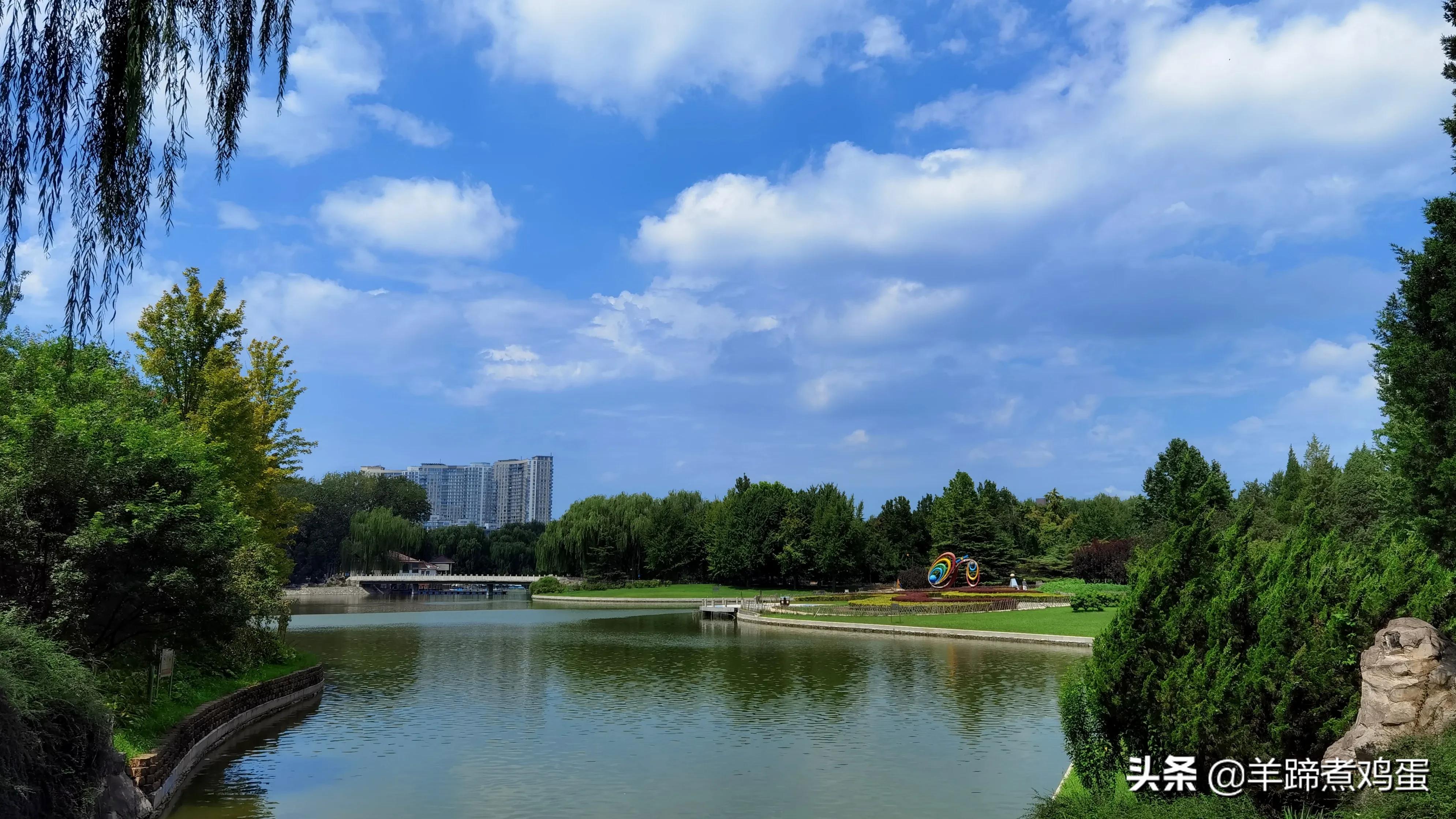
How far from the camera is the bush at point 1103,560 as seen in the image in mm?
79188

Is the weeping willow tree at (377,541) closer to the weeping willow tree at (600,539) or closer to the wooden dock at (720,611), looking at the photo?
the weeping willow tree at (600,539)

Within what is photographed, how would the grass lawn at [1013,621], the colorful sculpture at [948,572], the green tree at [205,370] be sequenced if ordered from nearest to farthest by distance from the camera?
the green tree at [205,370] → the grass lawn at [1013,621] → the colorful sculpture at [948,572]

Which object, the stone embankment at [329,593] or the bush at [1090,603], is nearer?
the bush at [1090,603]

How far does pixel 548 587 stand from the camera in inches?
3922

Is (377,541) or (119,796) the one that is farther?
(377,541)

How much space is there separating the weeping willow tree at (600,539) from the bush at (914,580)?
3027 centimetres

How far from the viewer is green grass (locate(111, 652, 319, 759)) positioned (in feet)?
47.4

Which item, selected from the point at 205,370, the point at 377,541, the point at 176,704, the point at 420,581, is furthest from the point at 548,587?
the point at 176,704

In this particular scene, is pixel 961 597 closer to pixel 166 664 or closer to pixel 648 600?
pixel 648 600

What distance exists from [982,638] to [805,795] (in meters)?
29.3

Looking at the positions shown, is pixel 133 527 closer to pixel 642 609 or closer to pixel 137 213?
pixel 137 213

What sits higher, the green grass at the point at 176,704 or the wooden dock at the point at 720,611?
the green grass at the point at 176,704

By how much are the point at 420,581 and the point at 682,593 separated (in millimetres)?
48880

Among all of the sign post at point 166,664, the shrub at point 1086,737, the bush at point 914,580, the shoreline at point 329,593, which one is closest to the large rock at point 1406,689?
the shrub at point 1086,737
